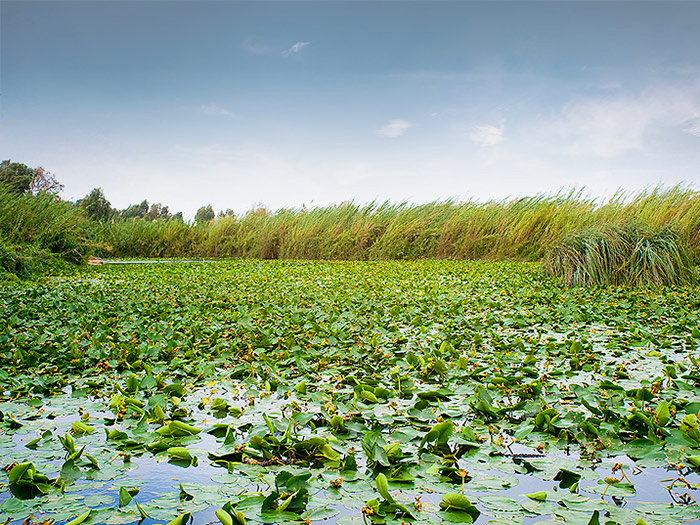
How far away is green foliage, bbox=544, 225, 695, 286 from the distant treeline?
36cm

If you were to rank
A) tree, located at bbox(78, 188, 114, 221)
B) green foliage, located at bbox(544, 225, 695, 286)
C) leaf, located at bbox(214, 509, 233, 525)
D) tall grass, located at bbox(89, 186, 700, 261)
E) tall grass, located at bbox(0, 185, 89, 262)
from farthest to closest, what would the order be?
tree, located at bbox(78, 188, 114, 221) < tall grass, located at bbox(89, 186, 700, 261) < tall grass, located at bbox(0, 185, 89, 262) < green foliage, located at bbox(544, 225, 695, 286) < leaf, located at bbox(214, 509, 233, 525)

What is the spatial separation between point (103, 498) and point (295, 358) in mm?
1352

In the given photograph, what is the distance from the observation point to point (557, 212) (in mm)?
10727

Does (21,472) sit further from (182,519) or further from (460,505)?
(460,505)

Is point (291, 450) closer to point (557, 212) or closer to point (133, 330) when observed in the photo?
point (133, 330)

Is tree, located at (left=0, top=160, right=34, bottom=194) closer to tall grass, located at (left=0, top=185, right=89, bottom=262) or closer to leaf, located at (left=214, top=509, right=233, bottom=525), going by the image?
tall grass, located at (left=0, top=185, right=89, bottom=262)

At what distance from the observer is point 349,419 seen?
1.77m

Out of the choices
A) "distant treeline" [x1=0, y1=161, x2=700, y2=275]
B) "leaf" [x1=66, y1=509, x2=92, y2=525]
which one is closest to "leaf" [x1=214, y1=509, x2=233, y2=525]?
"leaf" [x1=66, y1=509, x2=92, y2=525]

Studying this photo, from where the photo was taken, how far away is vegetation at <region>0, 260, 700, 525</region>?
4.04ft

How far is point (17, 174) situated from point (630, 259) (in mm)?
27875

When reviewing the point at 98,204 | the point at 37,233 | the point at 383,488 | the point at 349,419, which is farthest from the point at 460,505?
the point at 98,204

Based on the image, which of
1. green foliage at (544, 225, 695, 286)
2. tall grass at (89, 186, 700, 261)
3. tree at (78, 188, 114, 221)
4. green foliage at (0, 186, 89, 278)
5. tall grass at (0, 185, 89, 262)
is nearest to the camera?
green foliage at (544, 225, 695, 286)

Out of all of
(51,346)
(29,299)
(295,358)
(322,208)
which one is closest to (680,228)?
(295,358)

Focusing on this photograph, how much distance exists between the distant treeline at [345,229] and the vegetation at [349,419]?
178 inches
